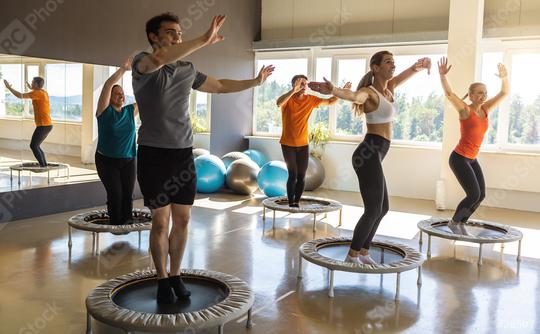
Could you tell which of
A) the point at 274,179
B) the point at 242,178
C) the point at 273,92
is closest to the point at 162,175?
the point at 274,179

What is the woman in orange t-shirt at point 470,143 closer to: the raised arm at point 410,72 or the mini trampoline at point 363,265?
the raised arm at point 410,72

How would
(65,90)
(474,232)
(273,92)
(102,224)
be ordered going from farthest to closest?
(273,92), (65,90), (474,232), (102,224)

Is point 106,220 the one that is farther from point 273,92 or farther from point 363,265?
point 273,92

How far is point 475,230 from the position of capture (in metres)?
5.00

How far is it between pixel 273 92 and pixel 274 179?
2732mm

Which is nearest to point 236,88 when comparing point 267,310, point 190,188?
point 190,188

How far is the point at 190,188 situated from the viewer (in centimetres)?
276

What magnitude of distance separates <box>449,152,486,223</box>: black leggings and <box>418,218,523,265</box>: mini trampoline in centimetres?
15

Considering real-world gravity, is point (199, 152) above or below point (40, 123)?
below

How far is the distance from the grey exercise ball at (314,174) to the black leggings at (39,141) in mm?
3779

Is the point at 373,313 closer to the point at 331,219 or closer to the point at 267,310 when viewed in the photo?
the point at 267,310

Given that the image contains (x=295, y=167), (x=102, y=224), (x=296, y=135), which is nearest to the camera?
(x=102, y=224)

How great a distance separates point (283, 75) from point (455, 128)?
3474 mm

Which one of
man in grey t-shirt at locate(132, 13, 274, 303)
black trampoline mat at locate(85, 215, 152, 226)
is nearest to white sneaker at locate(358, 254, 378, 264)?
man in grey t-shirt at locate(132, 13, 274, 303)
